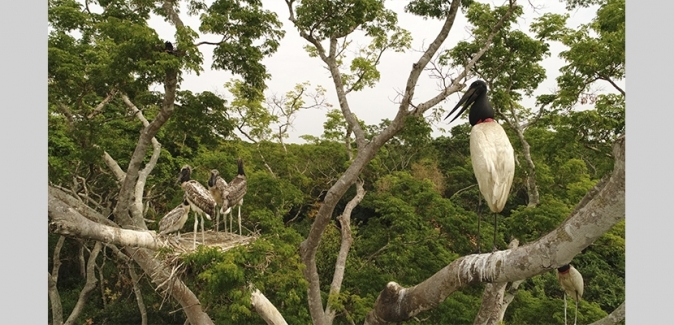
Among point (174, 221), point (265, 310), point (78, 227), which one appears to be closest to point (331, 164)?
point (265, 310)

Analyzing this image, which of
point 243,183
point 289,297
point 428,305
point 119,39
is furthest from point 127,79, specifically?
point 428,305

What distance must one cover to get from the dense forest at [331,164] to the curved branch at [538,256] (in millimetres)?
11

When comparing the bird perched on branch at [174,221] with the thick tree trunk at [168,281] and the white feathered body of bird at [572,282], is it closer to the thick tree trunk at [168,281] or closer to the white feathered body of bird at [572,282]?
the thick tree trunk at [168,281]

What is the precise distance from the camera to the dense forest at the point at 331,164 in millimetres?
4332

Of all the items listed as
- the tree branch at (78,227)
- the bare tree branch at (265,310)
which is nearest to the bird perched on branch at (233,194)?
the tree branch at (78,227)

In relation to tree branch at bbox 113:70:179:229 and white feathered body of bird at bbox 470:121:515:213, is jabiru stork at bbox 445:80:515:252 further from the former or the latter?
tree branch at bbox 113:70:179:229

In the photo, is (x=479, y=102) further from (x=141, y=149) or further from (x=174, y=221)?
(x=141, y=149)

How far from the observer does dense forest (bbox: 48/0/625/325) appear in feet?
14.2

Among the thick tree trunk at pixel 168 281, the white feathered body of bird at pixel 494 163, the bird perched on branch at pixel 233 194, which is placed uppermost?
the white feathered body of bird at pixel 494 163

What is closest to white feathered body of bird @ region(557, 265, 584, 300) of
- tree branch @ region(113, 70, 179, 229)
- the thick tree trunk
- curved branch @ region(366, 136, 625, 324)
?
curved branch @ region(366, 136, 625, 324)

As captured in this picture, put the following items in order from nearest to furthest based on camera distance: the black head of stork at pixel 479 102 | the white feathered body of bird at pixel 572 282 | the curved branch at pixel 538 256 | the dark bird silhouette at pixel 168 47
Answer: the curved branch at pixel 538 256
the black head of stork at pixel 479 102
the white feathered body of bird at pixel 572 282
the dark bird silhouette at pixel 168 47

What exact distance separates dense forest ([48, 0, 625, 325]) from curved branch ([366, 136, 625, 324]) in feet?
0.04

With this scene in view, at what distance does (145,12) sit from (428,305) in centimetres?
638

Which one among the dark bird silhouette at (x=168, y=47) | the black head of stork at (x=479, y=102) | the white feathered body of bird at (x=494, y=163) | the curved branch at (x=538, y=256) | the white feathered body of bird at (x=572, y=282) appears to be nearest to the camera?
the curved branch at (x=538, y=256)
